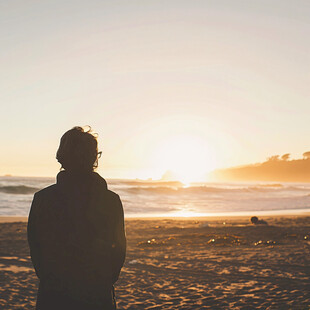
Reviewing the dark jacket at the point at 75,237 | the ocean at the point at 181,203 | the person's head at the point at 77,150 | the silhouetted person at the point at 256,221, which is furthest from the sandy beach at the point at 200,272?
the ocean at the point at 181,203

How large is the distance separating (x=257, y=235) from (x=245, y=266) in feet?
19.0

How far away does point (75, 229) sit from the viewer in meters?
2.78

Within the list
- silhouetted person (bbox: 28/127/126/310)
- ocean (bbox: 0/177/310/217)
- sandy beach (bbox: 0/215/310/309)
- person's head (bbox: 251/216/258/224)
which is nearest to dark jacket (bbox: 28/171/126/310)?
silhouetted person (bbox: 28/127/126/310)

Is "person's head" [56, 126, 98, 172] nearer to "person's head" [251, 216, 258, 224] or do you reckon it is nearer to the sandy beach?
the sandy beach

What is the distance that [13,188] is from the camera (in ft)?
152

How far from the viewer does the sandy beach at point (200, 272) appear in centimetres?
714

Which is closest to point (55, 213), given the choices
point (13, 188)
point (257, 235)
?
point (257, 235)

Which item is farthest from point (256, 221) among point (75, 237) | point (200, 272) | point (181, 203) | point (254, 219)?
point (181, 203)

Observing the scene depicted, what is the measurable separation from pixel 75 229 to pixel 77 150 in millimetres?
546

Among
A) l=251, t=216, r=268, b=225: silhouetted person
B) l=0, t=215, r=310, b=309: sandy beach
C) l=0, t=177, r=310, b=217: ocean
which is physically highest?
l=251, t=216, r=268, b=225: silhouetted person

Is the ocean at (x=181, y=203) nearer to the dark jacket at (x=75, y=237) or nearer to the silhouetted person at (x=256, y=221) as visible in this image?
the silhouetted person at (x=256, y=221)

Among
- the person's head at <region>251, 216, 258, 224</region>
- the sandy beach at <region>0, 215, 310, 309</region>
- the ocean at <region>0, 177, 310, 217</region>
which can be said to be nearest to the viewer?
the sandy beach at <region>0, 215, 310, 309</region>

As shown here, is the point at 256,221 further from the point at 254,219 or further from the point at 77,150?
the point at 77,150

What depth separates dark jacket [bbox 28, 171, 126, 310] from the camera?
277cm
